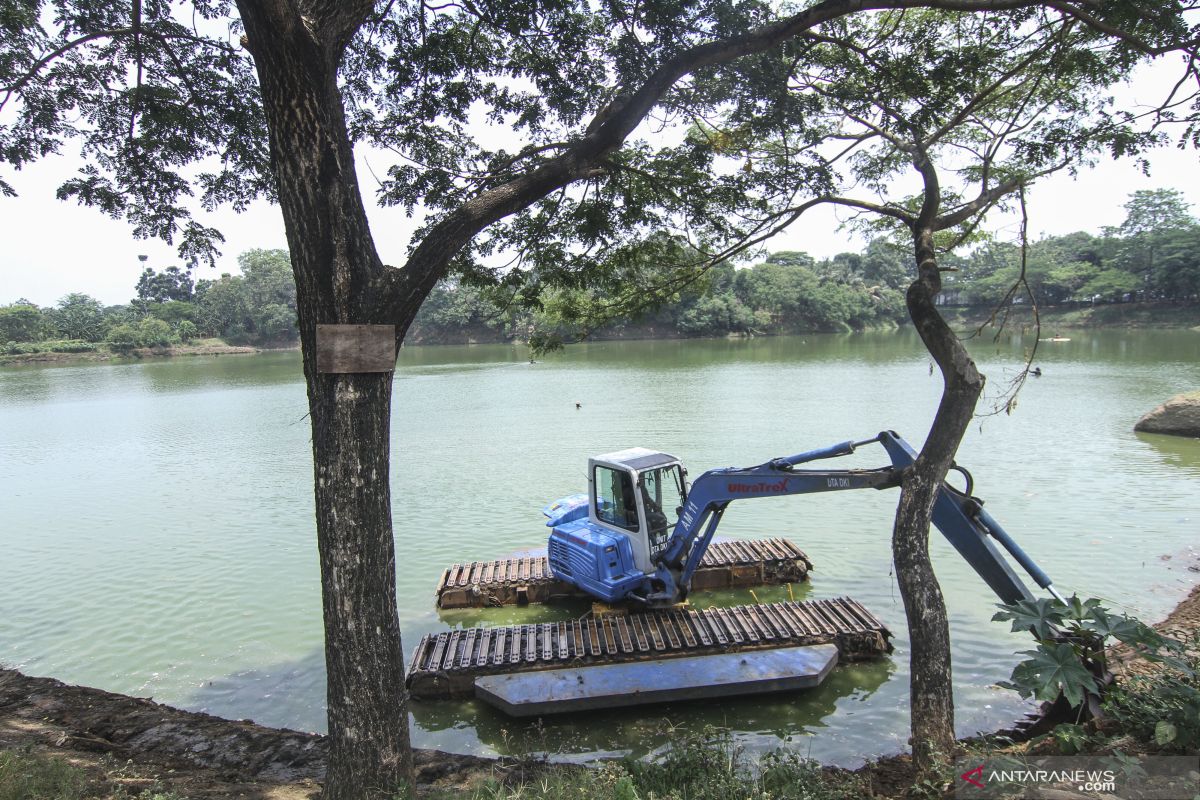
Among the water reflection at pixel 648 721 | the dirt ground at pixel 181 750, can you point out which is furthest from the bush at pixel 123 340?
the water reflection at pixel 648 721

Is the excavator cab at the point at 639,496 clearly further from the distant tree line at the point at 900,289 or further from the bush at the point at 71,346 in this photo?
the bush at the point at 71,346

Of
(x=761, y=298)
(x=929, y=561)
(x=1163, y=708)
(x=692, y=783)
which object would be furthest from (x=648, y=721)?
(x=761, y=298)

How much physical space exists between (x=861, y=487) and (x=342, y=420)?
3848mm

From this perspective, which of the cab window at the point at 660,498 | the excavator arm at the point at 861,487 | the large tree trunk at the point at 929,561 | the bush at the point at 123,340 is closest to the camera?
the large tree trunk at the point at 929,561

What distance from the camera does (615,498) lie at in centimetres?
838

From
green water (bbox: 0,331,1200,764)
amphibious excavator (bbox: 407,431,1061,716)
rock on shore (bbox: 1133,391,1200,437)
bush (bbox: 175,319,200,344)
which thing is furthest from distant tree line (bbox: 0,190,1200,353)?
amphibious excavator (bbox: 407,431,1061,716)

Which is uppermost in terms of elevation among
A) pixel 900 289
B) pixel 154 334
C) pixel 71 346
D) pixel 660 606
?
pixel 900 289

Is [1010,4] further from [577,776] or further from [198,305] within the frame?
[198,305]

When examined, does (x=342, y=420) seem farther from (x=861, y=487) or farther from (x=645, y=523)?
(x=645, y=523)

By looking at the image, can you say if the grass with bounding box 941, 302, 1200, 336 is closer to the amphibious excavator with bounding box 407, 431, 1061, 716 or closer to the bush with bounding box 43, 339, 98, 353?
the amphibious excavator with bounding box 407, 431, 1061, 716

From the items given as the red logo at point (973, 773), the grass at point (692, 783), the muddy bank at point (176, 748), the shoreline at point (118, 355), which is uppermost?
the shoreline at point (118, 355)

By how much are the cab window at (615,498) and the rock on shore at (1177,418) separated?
669 inches

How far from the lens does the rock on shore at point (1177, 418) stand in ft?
56.7

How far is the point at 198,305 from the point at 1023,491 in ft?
279
